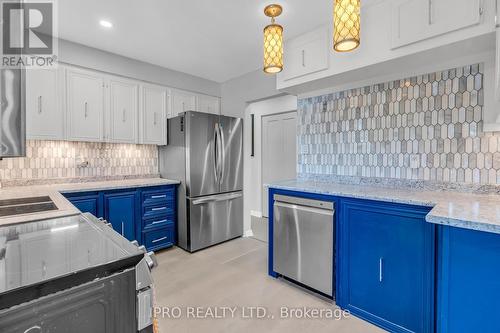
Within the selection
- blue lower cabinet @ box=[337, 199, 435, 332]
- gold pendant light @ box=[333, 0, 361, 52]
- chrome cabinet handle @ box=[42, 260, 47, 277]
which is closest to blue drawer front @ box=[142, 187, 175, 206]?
blue lower cabinet @ box=[337, 199, 435, 332]

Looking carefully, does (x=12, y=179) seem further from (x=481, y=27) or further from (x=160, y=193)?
(x=481, y=27)

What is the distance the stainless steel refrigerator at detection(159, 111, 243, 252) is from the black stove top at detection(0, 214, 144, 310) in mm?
2191

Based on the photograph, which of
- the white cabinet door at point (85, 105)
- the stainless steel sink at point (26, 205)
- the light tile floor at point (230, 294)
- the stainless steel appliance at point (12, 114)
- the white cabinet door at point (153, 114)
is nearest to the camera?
the stainless steel appliance at point (12, 114)

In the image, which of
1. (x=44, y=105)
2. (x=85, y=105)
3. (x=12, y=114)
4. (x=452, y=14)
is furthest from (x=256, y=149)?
(x=12, y=114)

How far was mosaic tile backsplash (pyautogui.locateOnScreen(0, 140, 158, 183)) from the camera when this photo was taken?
2822 millimetres

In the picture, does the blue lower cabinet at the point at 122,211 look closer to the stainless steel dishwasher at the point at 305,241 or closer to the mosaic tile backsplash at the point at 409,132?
the stainless steel dishwasher at the point at 305,241

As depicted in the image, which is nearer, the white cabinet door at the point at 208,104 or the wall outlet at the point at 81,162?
the wall outlet at the point at 81,162

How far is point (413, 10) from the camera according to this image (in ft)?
6.06

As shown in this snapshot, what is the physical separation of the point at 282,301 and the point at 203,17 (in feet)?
8.88

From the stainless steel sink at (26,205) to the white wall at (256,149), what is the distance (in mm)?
2604

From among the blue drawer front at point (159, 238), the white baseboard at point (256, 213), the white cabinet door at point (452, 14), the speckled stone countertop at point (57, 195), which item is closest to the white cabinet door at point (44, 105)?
the speckled stone countertop at point (57, 195)

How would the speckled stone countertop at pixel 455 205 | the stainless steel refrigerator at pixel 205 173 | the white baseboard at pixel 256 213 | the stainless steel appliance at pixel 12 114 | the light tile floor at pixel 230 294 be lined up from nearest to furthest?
the stainless steel appliance at pixel 12 114 → the speckled stone countertop at pixel 455 205 → the light tile floor at pixel 230 294 → the stainless steel refrigerator at pixel 205 173 → the white baseboard at pixel 256 213

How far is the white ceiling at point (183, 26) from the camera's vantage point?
2193 millimetres

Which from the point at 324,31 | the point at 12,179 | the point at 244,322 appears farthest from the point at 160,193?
the point at 324,31
